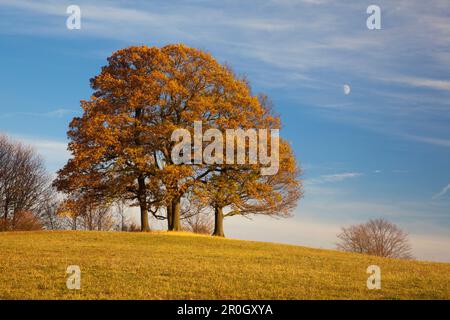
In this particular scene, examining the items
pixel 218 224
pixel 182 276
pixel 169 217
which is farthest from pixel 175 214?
pixel 182 276

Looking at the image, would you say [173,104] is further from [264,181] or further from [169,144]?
[264,181]

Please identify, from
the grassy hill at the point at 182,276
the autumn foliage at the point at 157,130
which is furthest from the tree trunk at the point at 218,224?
the grassy hill at the point at 182,276

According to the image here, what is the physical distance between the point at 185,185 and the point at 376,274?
19.9 m

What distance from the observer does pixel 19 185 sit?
61406 millimetres

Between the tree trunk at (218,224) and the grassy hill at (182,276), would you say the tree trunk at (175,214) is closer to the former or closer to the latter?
the tree trunk at (218,224)

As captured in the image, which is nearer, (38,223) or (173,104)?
(173,104)

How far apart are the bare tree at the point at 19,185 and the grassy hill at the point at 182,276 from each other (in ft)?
101

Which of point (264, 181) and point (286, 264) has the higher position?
point (264, 181)

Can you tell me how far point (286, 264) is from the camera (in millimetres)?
24297

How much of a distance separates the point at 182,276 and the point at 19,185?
4875 cm

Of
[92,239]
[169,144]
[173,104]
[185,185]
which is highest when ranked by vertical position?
[173,104]

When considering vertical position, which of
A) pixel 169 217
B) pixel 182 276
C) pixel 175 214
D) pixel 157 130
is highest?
pixel 157 130

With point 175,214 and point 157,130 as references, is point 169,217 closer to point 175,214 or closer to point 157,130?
point 175,214
